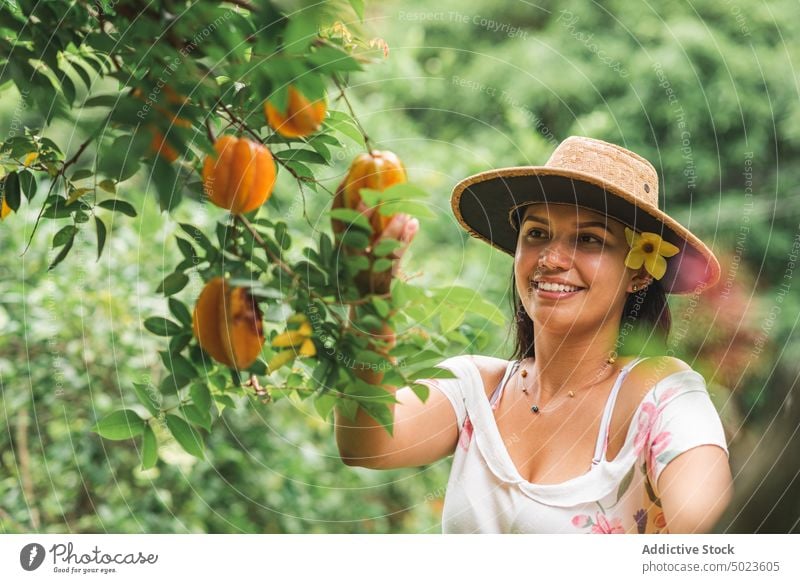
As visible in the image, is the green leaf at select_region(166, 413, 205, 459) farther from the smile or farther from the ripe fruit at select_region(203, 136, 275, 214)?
the smile

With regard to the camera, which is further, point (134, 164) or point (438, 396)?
point (438, 396)

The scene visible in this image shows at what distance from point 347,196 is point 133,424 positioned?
232 mm

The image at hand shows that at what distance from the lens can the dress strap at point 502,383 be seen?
2.52 feet

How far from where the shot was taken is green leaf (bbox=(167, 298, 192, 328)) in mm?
540

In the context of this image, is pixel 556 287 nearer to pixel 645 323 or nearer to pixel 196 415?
pixel 645 323

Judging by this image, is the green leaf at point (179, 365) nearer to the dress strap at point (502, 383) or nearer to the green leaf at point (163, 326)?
the green leaf at point (163, 326)

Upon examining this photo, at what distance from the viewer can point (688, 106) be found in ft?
3.84

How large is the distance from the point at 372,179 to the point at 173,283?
148 millimetres

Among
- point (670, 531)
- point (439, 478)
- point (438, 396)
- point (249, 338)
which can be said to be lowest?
point (439, 478)

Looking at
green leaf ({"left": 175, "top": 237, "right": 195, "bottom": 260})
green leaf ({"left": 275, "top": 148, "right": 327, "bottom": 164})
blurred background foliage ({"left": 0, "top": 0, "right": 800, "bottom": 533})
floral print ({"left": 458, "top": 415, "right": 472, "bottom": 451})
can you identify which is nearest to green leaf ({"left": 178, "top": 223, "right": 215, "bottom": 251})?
green leaf ({"left": 175, "top": 237, "right": 195, "bottom": 260})

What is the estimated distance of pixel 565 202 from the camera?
2.32 feet

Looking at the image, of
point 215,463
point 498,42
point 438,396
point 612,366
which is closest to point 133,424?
point 438,396

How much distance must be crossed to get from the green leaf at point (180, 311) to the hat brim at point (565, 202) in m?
0.29

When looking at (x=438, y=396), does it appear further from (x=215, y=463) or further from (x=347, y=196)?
(x=215, y=463)
